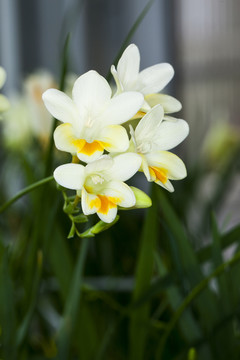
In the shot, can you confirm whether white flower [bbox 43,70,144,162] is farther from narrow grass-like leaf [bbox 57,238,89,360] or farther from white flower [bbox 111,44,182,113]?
narrow grass-like leaf [bbox 57,238,89,360]

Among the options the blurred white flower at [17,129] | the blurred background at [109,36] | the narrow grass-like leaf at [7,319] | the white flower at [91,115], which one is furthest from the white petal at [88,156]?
the blurred background at [109,36]

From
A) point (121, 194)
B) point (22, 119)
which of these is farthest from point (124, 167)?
point (22, 119)

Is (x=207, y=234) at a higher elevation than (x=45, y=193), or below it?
below

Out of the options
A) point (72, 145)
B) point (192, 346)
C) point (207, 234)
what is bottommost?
point (207, 234)

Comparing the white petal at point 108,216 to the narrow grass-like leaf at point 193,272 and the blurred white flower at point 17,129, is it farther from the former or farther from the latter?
the blurred white flower at point 17,129

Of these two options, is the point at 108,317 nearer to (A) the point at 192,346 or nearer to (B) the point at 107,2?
(A) the point at 192,346

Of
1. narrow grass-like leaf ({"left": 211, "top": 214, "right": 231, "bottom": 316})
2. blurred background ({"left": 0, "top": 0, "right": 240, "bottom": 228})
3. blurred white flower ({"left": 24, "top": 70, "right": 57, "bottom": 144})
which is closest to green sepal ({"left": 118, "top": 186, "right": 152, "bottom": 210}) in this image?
narrow grass-like leaf ({"left": 211, "top": 214, "right": 231, "bottom": 316})

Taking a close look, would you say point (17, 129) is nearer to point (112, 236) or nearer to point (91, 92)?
point (112, 236)

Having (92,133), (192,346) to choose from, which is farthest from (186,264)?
(92,133)
